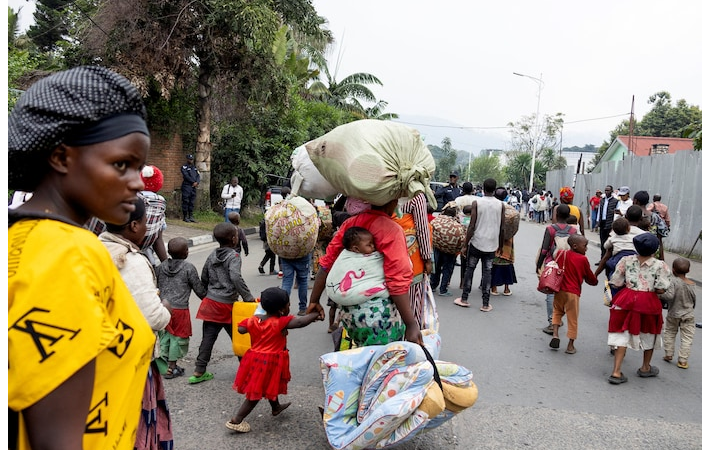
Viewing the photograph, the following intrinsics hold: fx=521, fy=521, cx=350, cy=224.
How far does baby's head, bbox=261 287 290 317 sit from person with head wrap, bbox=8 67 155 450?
7.17ft

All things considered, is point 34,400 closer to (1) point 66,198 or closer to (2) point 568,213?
(1) point 66,198

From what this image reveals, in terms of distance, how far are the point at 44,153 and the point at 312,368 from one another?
3.99 m

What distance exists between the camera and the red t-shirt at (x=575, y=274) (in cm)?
566

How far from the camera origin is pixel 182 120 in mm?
16625

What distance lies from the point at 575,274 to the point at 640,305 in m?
0.89

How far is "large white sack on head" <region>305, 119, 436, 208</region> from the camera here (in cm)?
305

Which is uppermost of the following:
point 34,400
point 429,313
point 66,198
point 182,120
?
point 182,120

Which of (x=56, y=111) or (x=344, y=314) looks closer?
(x=56, y=111)

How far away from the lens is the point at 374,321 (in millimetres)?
3270

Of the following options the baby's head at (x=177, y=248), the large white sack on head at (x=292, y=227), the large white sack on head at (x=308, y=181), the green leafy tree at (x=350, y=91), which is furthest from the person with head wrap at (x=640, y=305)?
the green leafy tree at (x=350, y=91)

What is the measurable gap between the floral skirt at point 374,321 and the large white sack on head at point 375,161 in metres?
0.65

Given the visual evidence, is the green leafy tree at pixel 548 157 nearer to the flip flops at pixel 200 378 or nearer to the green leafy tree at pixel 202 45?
the green leafy tree at pixel 202 45

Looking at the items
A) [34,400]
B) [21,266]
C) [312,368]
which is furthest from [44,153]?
[312,368]

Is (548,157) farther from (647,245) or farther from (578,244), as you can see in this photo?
(647,245)
